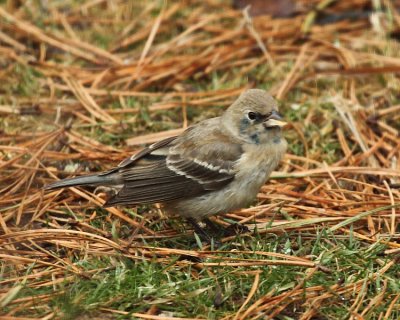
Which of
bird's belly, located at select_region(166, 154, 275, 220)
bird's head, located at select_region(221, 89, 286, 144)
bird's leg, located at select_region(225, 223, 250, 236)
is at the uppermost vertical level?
bird's head, located at select_region(221, 89, 286, 144)

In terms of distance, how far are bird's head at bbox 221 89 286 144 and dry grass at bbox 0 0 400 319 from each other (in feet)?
2.11

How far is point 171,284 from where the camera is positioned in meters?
5.00

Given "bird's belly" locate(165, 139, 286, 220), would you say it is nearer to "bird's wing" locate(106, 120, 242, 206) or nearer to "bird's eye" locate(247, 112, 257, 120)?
"bird's wing" locate(106, 120, 242, 206)

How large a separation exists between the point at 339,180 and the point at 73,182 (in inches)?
90.7

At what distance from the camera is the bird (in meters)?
5.84

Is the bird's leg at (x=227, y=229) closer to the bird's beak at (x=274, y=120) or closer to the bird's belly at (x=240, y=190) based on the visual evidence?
the bird's belly at (x=240, y=190)

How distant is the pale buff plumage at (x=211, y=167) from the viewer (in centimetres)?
584

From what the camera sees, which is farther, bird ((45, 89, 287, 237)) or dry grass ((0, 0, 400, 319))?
bird ((45, 89, 287, 237))

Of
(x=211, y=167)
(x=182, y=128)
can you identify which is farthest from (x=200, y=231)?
(x=182, y=128)

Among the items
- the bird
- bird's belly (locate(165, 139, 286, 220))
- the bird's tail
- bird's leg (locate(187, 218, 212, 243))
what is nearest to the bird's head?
the bird

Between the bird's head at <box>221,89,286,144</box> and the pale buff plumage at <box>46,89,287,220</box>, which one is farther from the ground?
the bird's head at <box>221,89,286,144</box>

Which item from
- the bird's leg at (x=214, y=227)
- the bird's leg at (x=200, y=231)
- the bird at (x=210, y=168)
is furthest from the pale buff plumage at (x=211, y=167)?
the bird's leg at (x=214, y=227)

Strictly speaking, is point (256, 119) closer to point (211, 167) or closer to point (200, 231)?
point (211, 167)

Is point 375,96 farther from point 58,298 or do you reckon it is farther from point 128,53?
point 58,298
